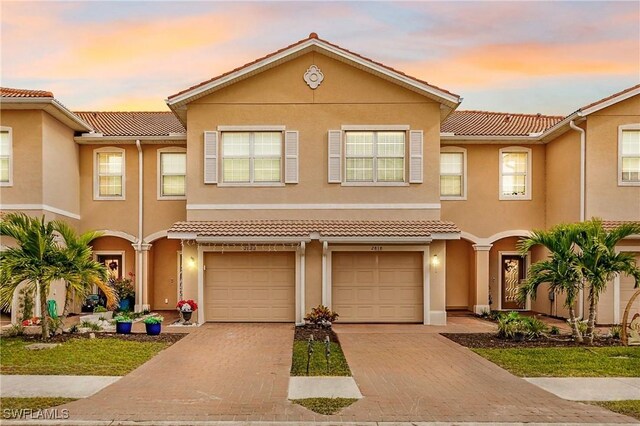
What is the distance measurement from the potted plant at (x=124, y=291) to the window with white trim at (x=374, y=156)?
29.3 ft

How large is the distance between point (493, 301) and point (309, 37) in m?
11.8

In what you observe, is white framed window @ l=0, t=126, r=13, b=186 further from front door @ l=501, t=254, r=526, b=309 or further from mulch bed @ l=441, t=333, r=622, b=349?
front door @ l=501, t=254, r=526, b=309

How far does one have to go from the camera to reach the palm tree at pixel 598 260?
42.6ft

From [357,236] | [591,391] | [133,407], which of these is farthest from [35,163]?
[591,391]

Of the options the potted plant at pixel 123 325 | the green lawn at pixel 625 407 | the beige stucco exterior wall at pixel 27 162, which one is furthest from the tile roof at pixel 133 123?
the green lawn at pixel 625 407

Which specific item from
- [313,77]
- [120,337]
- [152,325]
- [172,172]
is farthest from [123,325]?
[313,77]

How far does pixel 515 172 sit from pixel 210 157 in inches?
432

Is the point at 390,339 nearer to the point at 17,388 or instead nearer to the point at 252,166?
the point at 252,166

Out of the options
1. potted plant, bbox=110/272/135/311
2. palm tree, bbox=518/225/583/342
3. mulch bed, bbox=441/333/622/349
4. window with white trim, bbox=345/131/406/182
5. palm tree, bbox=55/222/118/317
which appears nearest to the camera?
mulch bed, bbox=441/333/622/349

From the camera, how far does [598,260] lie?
13.1 meters

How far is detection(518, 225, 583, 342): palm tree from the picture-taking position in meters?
13.1

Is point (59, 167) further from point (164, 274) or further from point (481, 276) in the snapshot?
point (481, 276)

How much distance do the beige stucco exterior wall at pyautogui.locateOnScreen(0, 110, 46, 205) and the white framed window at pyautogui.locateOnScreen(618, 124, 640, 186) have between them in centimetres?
1832

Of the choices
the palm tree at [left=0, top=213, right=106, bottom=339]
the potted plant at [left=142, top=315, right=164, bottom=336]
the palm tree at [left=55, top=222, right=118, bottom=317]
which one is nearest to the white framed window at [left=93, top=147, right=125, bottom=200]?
the palm tree at [left=55, top=222, right=118, bottom=317]
